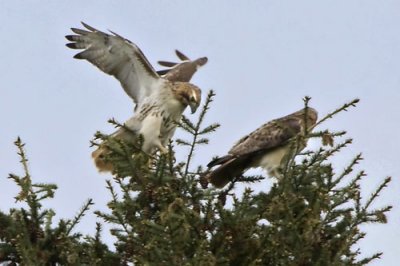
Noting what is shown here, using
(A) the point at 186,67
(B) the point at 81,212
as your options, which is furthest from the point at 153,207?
(A) the point at 186,67

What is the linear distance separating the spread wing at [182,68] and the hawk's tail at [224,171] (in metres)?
3.00

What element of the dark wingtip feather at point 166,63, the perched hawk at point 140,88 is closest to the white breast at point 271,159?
the perched hawk at point 140,88

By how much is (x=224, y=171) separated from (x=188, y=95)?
5.62ft

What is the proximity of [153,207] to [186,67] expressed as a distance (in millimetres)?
6224

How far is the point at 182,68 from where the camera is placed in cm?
1272

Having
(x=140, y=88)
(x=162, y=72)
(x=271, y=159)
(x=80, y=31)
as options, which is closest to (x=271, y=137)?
(x=271, y=159)

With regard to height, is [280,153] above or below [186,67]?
below

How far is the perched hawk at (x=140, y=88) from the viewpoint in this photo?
10.3 meters

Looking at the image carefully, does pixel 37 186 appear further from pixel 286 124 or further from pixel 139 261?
pixel 286 124

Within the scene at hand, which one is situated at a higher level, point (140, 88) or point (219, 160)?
point (140, 88)

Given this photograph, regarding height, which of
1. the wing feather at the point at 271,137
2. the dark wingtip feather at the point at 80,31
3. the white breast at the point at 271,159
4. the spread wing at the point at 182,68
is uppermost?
the spread wing at the point at 182,68

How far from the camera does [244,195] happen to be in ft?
20.3

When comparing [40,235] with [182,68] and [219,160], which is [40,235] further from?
[182,68]

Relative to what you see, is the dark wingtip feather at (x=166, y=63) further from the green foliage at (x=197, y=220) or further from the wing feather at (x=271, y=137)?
the green foliage at (x=197, y=220)
